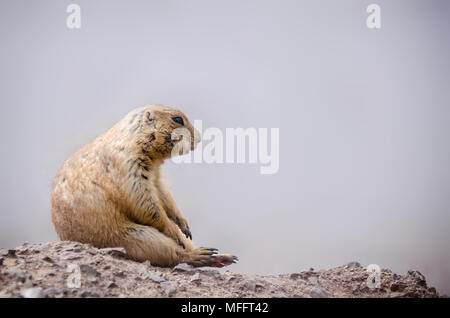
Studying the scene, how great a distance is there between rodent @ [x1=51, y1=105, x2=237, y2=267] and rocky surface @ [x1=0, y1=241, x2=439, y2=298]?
0.33ft

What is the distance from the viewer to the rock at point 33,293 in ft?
5.23

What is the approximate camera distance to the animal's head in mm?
2568

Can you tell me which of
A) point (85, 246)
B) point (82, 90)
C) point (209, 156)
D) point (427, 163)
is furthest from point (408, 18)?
point (85, 246)

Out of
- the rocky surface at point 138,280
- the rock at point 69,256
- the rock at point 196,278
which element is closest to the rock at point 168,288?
the rocky surface at point 138,280

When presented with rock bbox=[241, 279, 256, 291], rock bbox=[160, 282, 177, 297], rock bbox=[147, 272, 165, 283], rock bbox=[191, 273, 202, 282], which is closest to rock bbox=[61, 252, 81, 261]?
rock bbox=[147, 272, 165, 283]

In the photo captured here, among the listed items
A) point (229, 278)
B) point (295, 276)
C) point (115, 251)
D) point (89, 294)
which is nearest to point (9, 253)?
point (115, 251)

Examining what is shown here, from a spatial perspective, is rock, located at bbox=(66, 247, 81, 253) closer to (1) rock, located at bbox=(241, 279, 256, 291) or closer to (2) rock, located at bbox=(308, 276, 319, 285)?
(1) rock, located at bbox=(241, 279, 256, 291)

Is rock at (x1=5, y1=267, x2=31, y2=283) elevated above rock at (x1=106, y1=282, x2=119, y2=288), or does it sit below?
above

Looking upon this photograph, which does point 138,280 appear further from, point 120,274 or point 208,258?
point 208,258

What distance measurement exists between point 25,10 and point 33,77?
0.45m

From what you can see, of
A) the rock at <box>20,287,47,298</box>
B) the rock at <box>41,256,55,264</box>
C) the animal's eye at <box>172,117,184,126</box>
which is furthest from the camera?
the animal's eye at <box>172,117,184,126</box>

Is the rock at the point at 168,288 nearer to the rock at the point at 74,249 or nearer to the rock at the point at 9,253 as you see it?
the rock at the point at 74,249

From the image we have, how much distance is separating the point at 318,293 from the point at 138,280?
942 millimetres

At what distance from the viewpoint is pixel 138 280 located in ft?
6.43
